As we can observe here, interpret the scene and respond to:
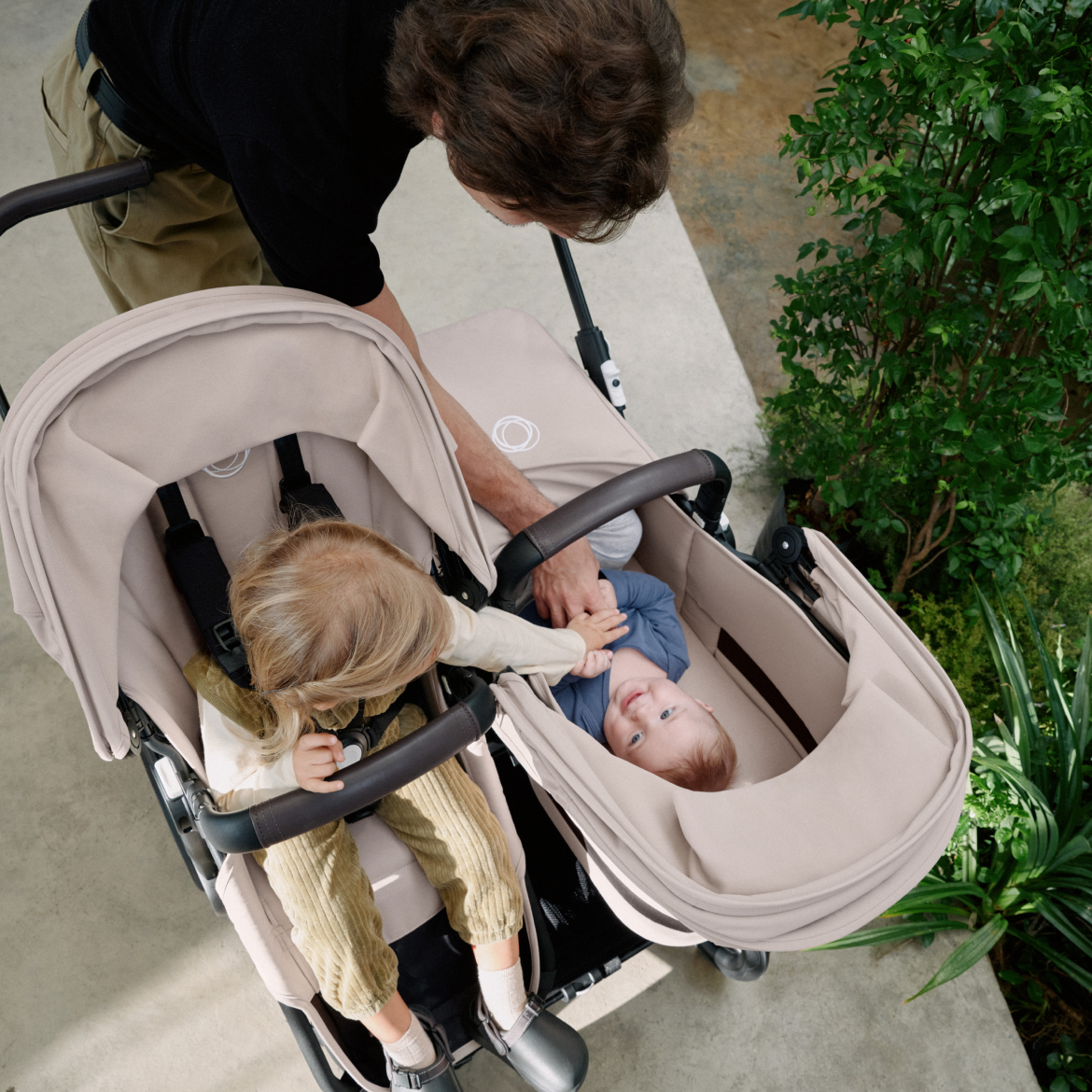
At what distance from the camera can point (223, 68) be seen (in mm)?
1015

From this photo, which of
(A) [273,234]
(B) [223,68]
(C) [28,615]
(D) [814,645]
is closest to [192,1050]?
(C) [28,615]

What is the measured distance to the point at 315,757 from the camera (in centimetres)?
122

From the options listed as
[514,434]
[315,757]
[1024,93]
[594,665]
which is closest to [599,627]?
[594,665]

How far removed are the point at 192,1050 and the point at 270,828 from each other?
934 mm

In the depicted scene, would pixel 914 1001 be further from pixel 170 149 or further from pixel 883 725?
pixel 170 149

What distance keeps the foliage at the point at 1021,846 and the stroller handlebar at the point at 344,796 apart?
3.33 ft

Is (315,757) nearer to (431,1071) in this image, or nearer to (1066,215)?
(431,1071)

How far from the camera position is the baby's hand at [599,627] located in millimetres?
1511

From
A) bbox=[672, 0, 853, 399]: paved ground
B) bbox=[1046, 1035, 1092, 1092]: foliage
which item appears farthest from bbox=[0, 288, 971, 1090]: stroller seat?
bbox=[672, 0, 853, 399]: paved ground

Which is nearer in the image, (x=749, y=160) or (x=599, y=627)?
(x=599, y=627)

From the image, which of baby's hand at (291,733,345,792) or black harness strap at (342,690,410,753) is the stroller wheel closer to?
black harness strap at (342,690,410,753)

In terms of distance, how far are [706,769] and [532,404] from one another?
732 millimetres

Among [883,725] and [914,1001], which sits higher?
[883,725]

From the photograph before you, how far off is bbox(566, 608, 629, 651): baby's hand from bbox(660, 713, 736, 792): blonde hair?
0.75ft
